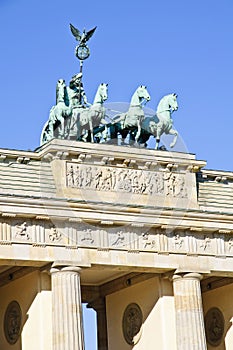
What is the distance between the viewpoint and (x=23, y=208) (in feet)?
121

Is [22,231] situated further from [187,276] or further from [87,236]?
[187,276]

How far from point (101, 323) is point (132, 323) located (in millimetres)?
2364

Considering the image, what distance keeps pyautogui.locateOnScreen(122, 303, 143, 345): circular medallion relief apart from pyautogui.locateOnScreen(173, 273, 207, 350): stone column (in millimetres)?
2507

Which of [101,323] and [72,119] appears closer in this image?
[72,119]

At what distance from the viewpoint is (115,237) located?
38875 millimetres

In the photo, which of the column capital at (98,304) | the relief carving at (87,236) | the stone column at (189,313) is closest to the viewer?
the relief carving at (87,236)

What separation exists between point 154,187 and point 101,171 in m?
2.29

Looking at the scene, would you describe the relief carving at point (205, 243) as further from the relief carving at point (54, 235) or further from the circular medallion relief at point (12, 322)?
the circular medallion relief at point (12, 322)

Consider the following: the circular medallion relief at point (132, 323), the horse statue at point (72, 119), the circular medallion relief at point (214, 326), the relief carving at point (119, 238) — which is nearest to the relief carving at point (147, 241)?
the relief carving at point (119, 238)

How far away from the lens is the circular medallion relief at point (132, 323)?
4191 cm

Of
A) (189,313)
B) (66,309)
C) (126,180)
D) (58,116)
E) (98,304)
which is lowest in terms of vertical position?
(66,309)

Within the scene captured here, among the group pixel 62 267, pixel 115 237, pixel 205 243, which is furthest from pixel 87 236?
pixel 205 243

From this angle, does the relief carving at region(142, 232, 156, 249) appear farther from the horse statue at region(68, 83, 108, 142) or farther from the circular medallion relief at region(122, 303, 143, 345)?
the horse statue at region(68, 83, 108, 142)

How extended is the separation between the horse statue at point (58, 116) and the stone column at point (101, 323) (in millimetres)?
7952
